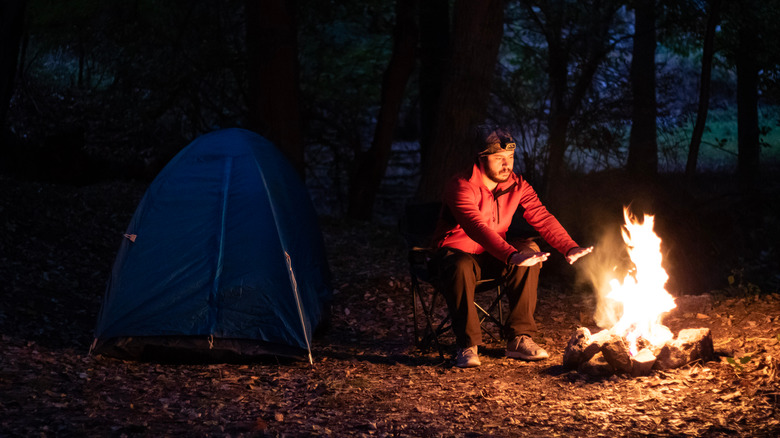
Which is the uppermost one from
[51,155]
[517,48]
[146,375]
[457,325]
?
→ [517,48]

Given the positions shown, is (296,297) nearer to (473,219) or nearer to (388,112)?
(473,219)

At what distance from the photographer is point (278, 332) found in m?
5.66

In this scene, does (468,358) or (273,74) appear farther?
(273,74)

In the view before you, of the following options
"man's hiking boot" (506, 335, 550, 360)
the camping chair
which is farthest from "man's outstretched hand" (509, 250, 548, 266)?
"man's hiking boot" (506, 335, 550, 360)

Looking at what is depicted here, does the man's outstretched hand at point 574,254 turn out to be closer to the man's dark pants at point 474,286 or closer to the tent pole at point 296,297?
the man's dark pants at point 474,286

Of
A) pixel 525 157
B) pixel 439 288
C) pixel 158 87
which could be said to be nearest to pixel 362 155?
pixel 525 157

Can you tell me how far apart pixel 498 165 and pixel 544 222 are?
0.54 meters

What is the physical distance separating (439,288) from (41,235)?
218 inches

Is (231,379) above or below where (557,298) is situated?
below

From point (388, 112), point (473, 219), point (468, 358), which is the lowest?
point (468, 358)

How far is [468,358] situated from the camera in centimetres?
542

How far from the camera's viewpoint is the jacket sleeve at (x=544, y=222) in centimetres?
551

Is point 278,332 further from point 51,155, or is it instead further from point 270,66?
point 51,155

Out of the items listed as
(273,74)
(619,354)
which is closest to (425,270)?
(619,354)
